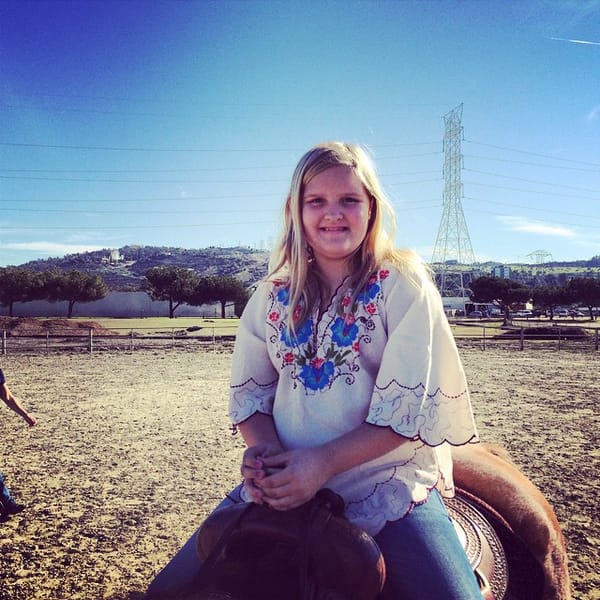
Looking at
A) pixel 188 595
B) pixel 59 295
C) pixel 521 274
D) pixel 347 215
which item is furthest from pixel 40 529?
pixel 521 274

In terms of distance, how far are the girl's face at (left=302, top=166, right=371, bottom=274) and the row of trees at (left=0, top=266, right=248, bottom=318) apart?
2086 inches

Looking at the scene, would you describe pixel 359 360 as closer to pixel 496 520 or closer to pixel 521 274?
pixel 496 520

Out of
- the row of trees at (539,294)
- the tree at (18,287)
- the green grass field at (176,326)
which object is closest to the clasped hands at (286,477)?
the green grass field at (176,326)

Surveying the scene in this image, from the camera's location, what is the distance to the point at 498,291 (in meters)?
73.9

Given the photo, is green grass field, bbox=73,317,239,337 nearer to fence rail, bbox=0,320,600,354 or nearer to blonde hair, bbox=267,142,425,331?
fence rail, bbox=0,320,600,354

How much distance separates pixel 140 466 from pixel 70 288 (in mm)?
58906

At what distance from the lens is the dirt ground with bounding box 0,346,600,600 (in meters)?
3.41

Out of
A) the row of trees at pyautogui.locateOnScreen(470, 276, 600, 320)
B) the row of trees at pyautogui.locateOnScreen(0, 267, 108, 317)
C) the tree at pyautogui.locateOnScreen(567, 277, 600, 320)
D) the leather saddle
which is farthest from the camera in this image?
the row of trees at pyautogui.locateOnScreen(470, 276, 600, 320)

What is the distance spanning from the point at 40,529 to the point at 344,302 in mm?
3578

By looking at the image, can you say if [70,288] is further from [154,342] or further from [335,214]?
[335,214]

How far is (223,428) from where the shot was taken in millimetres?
7449

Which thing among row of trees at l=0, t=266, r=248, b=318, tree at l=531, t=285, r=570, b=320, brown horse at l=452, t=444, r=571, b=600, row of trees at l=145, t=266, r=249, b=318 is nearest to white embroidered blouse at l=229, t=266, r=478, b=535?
brown horse at l=452, t=444, r=571, b=600

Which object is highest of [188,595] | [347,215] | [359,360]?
[347,215]

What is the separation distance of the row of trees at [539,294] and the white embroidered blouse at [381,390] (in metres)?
63.0
